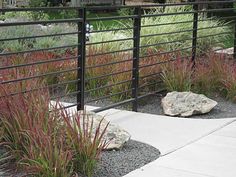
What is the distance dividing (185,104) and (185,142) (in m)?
1.62

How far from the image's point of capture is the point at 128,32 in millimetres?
11938

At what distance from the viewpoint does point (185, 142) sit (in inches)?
252

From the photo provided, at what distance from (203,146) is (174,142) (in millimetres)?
337

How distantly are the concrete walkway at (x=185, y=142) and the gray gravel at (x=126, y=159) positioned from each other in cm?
10

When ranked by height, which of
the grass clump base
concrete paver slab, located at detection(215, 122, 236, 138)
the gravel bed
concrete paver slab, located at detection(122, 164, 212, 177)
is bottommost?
the gravel bed

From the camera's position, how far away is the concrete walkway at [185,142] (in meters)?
5.34

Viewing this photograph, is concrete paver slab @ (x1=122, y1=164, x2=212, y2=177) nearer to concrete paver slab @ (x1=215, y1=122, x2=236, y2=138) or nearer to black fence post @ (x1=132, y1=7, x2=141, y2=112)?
concrete paver slab @ (x1=215, y1=122, x2=236, y2=138)

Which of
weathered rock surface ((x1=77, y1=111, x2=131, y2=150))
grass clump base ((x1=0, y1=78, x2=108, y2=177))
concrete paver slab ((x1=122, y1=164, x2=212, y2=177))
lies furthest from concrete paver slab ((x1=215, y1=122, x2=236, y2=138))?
grass clump base ((x1=0, y1=78, x2=108, y2=177))

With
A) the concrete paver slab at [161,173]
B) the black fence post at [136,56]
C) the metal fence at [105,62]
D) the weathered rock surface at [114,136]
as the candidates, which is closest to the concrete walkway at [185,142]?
the concrete paver slab at [161,173]

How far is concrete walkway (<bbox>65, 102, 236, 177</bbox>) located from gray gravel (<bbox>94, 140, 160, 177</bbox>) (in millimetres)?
98

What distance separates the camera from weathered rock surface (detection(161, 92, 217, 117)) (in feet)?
25.9

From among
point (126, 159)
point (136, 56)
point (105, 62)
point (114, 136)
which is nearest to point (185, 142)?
point (114, 136)

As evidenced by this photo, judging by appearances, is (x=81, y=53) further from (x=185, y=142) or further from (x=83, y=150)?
(x=83, y=150)

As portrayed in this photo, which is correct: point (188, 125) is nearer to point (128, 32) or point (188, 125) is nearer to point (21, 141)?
point (21, 141)
